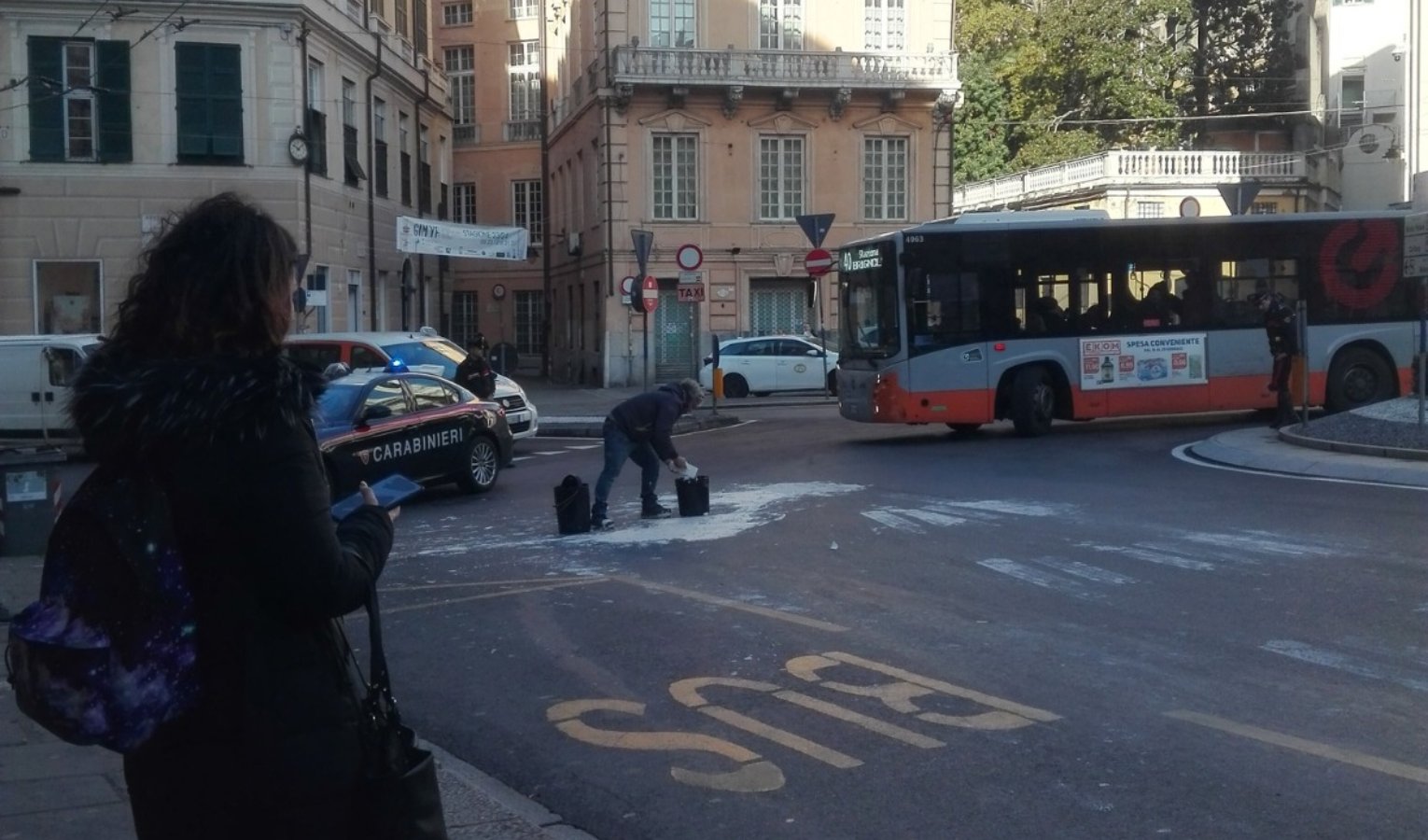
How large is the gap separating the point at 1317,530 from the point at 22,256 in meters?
25.3

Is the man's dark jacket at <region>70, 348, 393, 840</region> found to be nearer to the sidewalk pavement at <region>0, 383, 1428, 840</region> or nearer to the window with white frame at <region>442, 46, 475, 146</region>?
the sidewalk pavement at <region>0, 383, 1428, 840</region>

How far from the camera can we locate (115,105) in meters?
29.7

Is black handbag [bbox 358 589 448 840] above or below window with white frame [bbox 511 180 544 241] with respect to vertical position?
below

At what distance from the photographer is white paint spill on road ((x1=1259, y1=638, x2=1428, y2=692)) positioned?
7.35 meters

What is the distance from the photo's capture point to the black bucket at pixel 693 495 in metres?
14.1

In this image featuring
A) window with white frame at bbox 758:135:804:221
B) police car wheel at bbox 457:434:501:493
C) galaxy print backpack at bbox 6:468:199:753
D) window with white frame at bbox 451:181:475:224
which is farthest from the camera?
window with white frame at bbox 451:181:475:224

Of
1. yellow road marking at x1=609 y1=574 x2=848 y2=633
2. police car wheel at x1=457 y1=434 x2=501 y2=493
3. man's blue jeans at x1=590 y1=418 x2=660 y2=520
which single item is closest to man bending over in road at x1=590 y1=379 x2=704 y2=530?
man's blue jeans at x1=590 y1=418 x2=660 y2=520

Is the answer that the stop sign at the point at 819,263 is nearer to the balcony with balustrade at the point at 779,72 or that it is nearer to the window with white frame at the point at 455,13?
the balcony with balustrade at the point at 779,72

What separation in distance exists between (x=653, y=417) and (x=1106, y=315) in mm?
10474

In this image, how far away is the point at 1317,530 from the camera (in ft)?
40.4

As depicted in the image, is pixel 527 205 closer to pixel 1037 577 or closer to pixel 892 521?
pixel 892 521

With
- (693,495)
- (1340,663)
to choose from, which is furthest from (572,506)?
(1340,663)

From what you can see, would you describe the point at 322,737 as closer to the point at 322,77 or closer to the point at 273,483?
the point at 273,483

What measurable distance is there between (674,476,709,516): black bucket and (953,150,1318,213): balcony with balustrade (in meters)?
36.2
